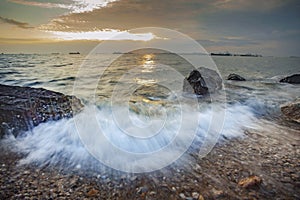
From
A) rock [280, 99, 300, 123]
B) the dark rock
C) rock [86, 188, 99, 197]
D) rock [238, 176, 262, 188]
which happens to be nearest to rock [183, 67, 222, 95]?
rock [280, 99, 300, 123]

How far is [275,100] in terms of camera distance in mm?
10336

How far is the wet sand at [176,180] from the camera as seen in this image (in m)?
3.03

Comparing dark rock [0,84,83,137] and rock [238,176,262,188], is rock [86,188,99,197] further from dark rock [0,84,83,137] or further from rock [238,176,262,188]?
dark rock [0,84,83,137]

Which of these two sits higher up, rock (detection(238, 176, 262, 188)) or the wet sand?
rock (detection(238, 176, 262, 188))

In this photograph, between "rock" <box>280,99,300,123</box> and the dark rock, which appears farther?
"rock" <box>280,99,300,123</box>

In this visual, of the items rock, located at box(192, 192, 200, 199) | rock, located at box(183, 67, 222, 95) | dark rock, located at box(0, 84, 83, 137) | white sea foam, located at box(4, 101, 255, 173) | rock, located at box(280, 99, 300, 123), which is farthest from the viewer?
rock, located at box(183, 67, 222, 95)

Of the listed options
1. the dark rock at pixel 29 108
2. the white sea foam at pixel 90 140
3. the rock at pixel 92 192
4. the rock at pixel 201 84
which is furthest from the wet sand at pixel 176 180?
the rock at pixel 201 84

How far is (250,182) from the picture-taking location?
10.6ft

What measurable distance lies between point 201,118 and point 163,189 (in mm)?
4204

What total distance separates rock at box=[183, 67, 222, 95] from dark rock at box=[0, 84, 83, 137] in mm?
7020

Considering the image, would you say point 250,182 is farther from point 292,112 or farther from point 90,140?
point 292,112

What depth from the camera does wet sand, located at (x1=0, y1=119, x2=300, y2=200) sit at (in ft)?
9.95

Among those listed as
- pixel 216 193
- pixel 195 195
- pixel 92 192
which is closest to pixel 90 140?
pixel 92 192

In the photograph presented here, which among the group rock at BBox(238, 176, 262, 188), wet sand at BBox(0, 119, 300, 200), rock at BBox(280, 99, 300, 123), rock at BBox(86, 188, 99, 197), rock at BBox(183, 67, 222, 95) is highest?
rock at BBox(183, 67, 222, 95)
